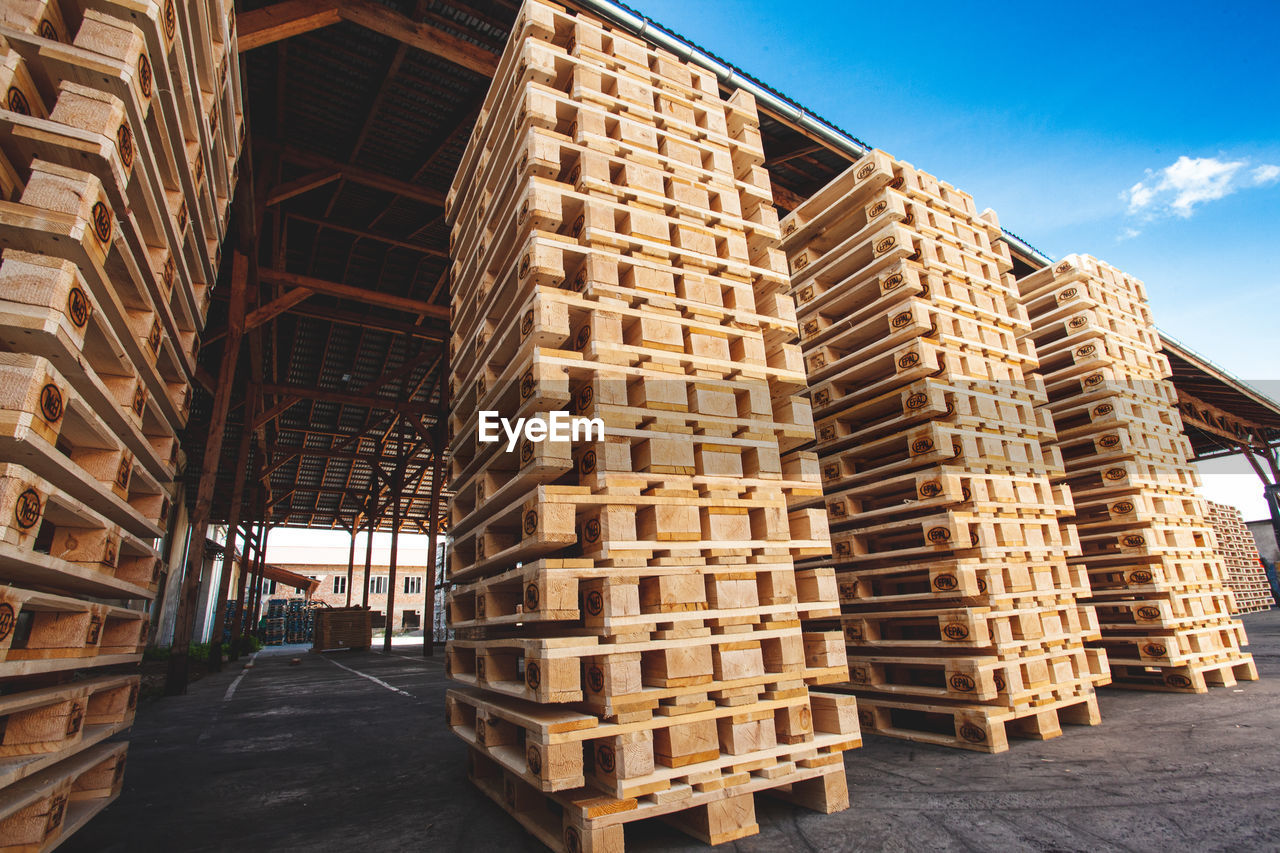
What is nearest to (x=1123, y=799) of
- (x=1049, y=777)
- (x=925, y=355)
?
(x=1049, y=777)

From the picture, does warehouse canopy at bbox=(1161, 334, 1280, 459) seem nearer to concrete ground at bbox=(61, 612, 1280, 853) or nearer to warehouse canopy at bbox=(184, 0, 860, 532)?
warehouse canopy at bbox=(184, 0, 860, 532)

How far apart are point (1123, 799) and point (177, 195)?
5186 mm

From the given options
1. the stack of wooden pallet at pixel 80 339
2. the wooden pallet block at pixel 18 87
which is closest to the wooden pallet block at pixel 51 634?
the stack of wooden pallet at pixel 80 339

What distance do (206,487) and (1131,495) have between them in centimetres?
1224

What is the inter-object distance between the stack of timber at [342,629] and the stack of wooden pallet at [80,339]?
17.9 meters

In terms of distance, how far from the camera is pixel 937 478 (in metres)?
4.16

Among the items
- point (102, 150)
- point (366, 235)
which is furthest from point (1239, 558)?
point (102, 150)

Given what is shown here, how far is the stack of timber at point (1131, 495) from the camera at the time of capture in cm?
558

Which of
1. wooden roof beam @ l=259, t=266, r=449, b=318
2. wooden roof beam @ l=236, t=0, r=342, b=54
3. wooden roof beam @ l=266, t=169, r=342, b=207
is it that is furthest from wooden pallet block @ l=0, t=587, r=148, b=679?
wooden roof beam @ l=259, t=266, r=449, b=318

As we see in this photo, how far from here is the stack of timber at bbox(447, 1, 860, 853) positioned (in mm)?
2426

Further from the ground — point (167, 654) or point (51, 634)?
point (51, 634)

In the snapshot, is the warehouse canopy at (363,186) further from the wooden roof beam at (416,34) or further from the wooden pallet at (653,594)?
the wooden pallet at (653,594)

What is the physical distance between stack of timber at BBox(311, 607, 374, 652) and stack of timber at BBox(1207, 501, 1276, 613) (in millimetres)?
24913

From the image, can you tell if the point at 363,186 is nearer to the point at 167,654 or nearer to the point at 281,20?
the point at 281,20
